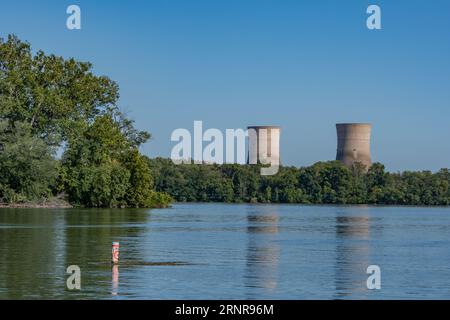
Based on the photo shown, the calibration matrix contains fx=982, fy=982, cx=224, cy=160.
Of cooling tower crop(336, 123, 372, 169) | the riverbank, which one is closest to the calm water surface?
the riverbank

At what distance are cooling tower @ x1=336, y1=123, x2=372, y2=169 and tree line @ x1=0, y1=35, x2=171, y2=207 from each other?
1763 inches

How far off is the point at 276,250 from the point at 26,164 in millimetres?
59555

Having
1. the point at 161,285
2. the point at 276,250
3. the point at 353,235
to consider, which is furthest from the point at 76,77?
the point at 161,285

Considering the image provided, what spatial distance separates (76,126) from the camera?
105000 mm

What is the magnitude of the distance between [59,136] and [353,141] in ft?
213

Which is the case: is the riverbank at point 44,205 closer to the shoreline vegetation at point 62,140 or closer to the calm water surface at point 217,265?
the shoreline vegetation at point 62,140

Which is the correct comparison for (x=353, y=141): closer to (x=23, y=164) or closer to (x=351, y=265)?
(x=23, y=164)

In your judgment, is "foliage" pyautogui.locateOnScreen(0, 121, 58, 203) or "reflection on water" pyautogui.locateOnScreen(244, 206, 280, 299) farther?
"foliage" pyautogui.locateOnScreen(0, 121, 58, 203)

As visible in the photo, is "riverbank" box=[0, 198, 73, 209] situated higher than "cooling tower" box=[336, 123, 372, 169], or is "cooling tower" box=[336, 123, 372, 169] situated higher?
"cooling tower" box=[336, 123, 372, 169]

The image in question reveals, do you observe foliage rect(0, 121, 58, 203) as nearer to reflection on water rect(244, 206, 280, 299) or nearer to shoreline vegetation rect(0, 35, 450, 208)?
shoreline vegetation rect(0, 35, 450, 208)

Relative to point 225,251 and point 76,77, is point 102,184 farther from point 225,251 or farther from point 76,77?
point 225,251

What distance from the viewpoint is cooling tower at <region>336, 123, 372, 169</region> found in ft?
497

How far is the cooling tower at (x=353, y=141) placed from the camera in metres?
152
